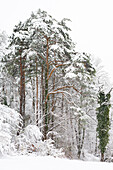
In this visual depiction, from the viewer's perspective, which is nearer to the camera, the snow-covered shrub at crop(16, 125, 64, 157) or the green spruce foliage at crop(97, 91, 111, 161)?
the snow-covered shrub at crop(16, 125, 64, 157)

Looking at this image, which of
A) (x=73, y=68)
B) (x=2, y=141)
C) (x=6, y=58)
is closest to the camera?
(x=2, y=141)

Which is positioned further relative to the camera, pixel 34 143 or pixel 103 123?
pixel 103 123

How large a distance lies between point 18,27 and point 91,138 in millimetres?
16219

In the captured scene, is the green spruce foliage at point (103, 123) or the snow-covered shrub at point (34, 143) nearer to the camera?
the snow-covered shrub at point (34, 143)

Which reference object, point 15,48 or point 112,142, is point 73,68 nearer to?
point 15,48

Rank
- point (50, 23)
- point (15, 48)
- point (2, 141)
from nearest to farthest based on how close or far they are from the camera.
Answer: point (2, 141) → point (50, 23) → point (15, 48)

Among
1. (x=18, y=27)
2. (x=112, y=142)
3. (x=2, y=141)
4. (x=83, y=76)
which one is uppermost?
(x=18, y=27)

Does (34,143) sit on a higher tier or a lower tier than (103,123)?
lower

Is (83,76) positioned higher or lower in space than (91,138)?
higher

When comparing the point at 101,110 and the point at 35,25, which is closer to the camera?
the point at 35,25

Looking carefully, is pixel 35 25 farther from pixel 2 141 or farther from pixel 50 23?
pixel 2 141

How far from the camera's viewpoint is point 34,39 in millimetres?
8109

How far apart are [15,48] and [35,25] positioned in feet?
9.13

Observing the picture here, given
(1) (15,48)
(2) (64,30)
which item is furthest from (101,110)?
(1) (15,48)
